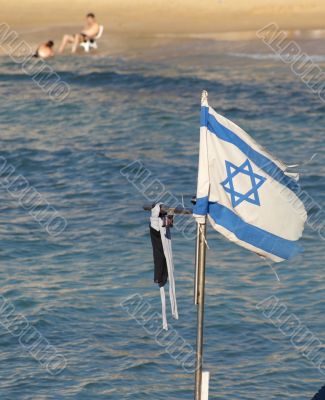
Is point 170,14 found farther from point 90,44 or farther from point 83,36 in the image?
point 83,36

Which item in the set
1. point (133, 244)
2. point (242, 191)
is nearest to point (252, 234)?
point (242, 191)

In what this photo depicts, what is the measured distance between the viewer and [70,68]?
132ft

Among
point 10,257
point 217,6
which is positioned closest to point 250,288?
point 10,257

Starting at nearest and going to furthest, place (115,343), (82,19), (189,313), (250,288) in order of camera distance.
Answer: (115,343)
(189,313)
(250,288)
(82,19)

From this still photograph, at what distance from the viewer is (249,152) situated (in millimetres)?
10570

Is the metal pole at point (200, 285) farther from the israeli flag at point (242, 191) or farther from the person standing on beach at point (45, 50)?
the person standing on beach at point (45, 50)

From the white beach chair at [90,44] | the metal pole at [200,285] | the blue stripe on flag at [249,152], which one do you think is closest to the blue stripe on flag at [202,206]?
the metal pole at [200,285]

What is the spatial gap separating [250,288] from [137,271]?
211 centimetres

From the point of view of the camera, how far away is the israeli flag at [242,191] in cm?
1031

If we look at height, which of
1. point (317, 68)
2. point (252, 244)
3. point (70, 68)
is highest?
point (70, 68)

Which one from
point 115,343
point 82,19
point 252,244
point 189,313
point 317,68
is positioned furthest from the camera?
point 82,19

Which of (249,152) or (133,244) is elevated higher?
(133,244)

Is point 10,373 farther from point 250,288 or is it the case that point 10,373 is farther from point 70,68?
point 70,68

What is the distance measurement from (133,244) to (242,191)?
37.9 feet
